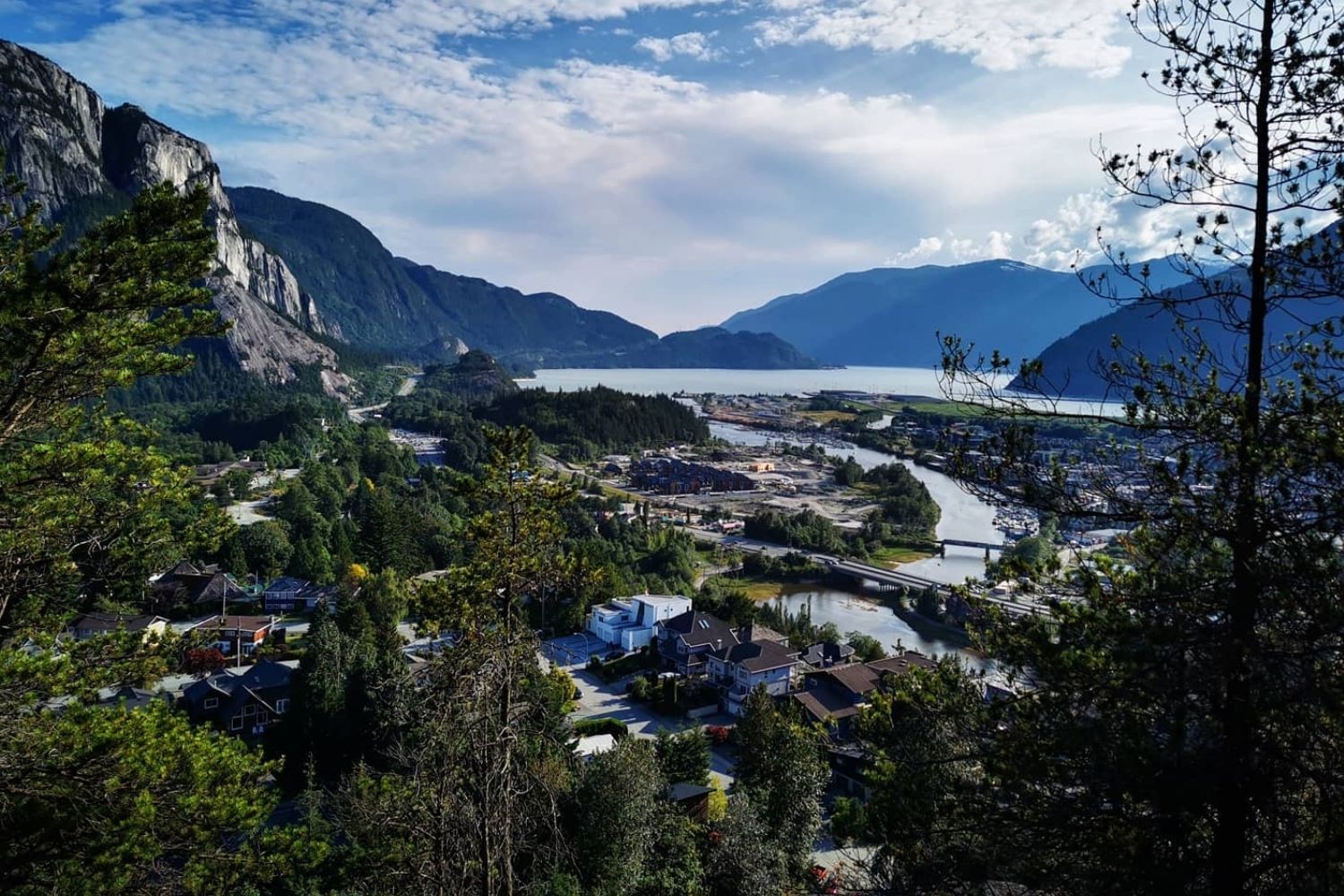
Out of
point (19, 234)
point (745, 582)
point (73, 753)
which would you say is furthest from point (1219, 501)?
point (745, 582)

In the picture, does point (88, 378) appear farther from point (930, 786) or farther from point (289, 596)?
point (289, 596)

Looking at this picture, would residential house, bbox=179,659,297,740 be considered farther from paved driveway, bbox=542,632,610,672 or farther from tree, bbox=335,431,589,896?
tree, bbox=335,431,589,896

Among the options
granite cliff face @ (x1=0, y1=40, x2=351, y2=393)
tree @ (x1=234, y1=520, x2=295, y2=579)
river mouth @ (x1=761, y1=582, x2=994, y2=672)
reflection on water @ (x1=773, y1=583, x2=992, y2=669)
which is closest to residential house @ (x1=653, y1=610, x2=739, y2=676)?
river mouth @ (x1=761, y1=582, x2=994, y2=672)

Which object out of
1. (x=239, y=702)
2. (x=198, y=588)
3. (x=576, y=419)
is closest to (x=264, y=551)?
(x=198, y=588)

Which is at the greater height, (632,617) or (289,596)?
(632,617)

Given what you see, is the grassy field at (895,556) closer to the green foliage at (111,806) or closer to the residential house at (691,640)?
the residential house at (691,640)

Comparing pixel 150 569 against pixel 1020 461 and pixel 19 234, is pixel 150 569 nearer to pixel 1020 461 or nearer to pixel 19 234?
pixel 19 234
